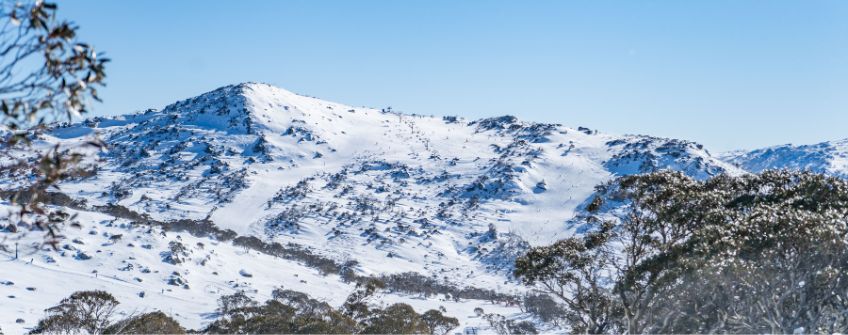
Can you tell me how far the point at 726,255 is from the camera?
61.8 ft

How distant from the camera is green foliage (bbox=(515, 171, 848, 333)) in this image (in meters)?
19.0

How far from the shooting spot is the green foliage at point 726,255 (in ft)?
62.2

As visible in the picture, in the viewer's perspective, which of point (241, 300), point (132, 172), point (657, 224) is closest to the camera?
point (657, 224)

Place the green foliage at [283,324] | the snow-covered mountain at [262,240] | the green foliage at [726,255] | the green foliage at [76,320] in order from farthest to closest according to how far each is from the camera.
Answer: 1. the snow-covered mountain at [262,240]
2. the green foliage at [283,324]
3. the green foliage at [76,320]
4. the green foliage at [726,255]

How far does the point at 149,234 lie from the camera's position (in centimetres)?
8219

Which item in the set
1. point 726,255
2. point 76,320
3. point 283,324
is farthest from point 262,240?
point 726,255

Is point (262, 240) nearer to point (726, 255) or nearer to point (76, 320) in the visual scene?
point (76, 320)

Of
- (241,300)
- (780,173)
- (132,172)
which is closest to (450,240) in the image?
(241,300)

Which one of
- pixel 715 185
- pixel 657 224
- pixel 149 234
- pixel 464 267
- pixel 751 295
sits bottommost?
pixel 464 267

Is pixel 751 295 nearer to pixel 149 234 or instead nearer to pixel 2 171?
pixel 2 171

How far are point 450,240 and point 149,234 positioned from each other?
8986 centimetres

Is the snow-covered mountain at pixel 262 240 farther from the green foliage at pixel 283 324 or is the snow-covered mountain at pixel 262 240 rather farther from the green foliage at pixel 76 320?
the green foliage at pixel 283 324

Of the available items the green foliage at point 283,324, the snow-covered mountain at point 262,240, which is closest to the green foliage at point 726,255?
the green foliage at point 283,324

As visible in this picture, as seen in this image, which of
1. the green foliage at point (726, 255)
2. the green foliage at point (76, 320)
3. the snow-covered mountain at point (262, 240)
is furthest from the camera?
the snow-covered mountain at point (262, 240)
